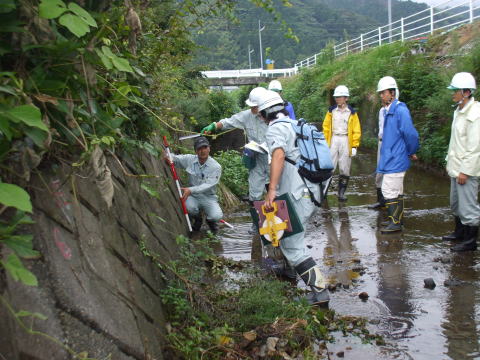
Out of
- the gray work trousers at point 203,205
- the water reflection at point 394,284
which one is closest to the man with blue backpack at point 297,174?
the water reflection at point 394,284

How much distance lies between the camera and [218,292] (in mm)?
4562

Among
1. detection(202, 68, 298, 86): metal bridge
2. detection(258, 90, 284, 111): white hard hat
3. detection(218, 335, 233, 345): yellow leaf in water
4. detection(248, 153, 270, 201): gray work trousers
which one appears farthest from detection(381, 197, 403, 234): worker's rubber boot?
detection(202, 68, 298, 86): metal bridge

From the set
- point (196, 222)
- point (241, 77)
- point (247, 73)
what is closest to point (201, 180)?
point (196, 222)

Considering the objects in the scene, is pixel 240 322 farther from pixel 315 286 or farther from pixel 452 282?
pixel 452 282

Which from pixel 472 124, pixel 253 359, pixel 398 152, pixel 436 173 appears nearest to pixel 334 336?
pixel 253 359

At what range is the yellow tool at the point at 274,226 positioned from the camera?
17.0 feet

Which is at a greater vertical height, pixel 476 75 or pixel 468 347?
pixel 476 75

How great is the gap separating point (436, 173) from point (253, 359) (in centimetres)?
981

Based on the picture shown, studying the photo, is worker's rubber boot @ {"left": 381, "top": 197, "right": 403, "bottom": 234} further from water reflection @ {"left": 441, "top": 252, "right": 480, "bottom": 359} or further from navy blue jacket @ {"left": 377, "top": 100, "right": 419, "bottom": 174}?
water reflection @ {"left": 441, "top": 252, "right": 480, "bottom": 359}

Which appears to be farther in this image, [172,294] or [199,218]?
[199,218]

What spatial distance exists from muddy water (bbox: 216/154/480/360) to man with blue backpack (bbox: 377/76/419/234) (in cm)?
37

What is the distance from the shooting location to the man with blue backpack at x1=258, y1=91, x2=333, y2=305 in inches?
199

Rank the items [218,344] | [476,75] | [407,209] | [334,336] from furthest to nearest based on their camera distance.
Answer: [476,75]
[407,209]
[334,336]
[218,344]

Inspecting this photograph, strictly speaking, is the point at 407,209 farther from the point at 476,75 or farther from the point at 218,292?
the point at 218,292
